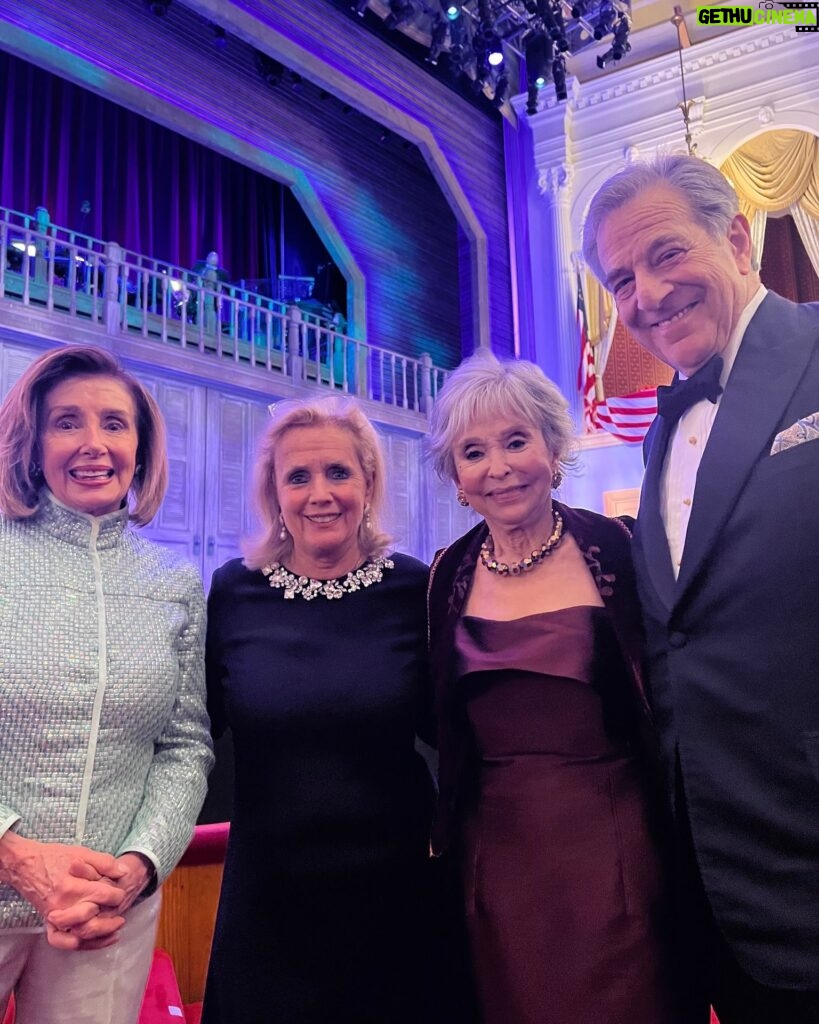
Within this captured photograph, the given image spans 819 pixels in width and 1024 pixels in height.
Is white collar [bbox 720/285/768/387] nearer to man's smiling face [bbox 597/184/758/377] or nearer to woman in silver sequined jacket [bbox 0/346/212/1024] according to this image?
man's smiling face [bbox 597/184/758/377]

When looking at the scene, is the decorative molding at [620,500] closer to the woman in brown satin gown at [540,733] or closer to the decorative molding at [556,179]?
the decorative molding at [556,179]

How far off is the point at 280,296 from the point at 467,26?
3.14 metres

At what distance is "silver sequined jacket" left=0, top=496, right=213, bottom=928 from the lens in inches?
48.9

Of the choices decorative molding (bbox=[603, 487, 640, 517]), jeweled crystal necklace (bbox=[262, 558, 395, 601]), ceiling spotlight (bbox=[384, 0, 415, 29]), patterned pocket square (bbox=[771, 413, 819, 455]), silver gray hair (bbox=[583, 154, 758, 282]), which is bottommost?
jeweled crystal necklace (bbox=[262, 558, 395, 601])

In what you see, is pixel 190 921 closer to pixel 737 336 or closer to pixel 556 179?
pixel 737 336

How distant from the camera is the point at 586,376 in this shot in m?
7.39

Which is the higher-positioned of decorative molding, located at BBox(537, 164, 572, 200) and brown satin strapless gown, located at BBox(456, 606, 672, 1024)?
decorative molding, located at BBox(537, 164, 572, 200)

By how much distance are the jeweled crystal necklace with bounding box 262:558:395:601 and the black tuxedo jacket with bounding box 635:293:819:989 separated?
65 cm

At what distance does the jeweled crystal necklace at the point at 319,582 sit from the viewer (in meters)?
1.68

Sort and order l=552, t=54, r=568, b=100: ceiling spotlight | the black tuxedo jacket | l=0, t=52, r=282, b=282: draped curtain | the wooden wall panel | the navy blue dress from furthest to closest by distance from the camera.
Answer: l=0, t=52, r=282, b=282: draped curtain → l=552, t=54, r=568, b=100: ceiling spotlight → the wooden wall panel → the navy blue dress → the black tuxedo jacket

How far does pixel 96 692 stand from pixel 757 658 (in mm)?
956

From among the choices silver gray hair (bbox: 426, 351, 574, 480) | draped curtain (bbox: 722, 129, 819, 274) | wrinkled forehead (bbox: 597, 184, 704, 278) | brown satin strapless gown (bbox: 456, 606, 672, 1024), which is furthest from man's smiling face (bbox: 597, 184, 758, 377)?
draped curtain (bbox: 722, 129, 819, 274)

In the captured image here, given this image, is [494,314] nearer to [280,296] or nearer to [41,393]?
[280,296]

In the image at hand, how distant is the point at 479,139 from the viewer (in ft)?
29.5
